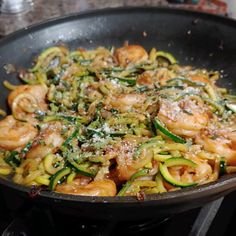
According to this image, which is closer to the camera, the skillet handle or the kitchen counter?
the skillet handle

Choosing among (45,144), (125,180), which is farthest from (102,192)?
(45,144)

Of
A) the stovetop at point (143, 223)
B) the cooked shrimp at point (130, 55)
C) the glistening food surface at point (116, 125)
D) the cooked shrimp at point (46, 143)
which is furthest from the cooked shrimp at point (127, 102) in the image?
the stovetop at point (143, 223)

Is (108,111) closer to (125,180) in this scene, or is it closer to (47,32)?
(125,180)

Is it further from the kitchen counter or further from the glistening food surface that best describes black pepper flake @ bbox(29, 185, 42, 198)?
the kitchen counter

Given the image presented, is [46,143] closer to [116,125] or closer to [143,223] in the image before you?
[116,125]

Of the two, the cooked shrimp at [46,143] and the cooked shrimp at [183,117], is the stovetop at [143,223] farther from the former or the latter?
the cooked shrimp at [183,117]

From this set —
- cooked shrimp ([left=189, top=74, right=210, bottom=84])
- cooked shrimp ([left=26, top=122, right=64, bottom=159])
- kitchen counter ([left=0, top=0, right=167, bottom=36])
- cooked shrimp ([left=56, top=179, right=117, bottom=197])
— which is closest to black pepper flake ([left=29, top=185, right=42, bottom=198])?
cooked shrimp ([left=56, top=179, right=117, bottom=197])

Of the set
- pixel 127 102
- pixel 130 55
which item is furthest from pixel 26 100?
pixel 130 55
